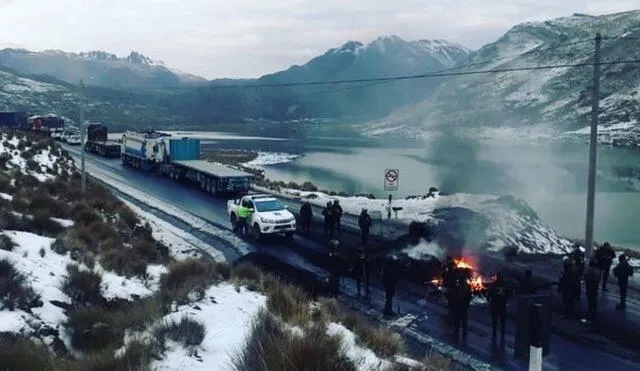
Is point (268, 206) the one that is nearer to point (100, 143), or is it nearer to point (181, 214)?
point (181, 214)

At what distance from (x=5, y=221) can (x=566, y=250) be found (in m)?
22.8

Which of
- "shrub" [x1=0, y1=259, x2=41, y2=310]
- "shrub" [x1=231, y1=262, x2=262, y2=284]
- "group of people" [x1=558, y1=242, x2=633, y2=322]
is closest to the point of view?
"shrub" [x1=0, y1=259, x2=41, y2=310]

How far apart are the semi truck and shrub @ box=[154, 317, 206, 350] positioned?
28698mm

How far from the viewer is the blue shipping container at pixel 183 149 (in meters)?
46.0

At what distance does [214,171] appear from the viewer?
3894cm

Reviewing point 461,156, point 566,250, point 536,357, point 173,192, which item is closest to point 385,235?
point 566,250

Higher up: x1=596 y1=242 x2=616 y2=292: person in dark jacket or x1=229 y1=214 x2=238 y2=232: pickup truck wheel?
x1=596 y1=242 x2=616 y2=292: person in dark jacket

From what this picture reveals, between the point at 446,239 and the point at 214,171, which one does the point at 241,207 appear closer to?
the point at 446,239

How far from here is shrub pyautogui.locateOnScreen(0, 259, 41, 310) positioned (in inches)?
366

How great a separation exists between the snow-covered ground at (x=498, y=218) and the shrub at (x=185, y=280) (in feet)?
37.2

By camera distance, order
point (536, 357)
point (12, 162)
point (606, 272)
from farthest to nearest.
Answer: point (12, 162), point (606, 272), point (536, 357)

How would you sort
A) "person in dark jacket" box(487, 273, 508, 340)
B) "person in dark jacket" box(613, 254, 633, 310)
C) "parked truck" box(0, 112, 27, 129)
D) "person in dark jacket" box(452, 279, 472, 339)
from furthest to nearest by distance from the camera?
"parked truck" box(0, 112, 27, 129), "person in dark jacket" box(613, 254, 633, 310), "person in dark jacket" box(452, 279, 472, 339), "person in dark jacket" box(487, 273, 508, 340)

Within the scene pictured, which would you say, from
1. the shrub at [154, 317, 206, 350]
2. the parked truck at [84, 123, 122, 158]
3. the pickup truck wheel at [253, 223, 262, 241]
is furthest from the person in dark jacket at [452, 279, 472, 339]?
the parked truck at [84, 123, 122, 158]

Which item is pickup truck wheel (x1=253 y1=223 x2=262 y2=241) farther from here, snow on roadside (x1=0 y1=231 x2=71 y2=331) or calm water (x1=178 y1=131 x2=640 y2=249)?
calm water (x1=178 y1=131 x2=640 y2=249)
